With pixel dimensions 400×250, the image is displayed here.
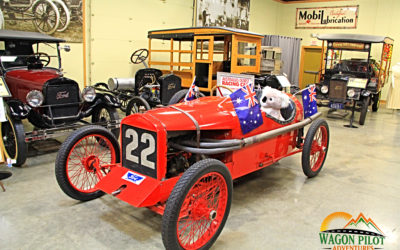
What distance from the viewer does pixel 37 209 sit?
2971 mm

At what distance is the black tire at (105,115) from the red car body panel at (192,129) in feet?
6.29

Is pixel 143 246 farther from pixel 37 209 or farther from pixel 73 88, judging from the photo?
pixel 73 88

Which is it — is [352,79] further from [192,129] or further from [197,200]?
[197,200]

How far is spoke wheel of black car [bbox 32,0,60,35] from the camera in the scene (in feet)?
21.7

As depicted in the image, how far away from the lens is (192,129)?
2.70 m

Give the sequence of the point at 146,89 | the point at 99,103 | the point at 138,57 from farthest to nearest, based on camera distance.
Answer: the point at 138,57 < the point at 146,89 < the point at 99,103

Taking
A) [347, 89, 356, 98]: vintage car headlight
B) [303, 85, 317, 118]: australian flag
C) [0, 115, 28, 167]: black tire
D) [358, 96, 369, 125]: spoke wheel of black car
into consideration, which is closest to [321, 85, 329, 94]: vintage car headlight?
[347, 89, 356, 98]: vintage car headlight

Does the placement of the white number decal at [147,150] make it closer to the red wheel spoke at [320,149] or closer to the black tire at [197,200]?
the black tire at [197,200]

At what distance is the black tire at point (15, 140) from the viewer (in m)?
3.80

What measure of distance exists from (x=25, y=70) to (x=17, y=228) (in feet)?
10.1

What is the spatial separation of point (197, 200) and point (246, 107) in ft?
3.51

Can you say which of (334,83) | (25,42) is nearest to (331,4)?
(334,83)

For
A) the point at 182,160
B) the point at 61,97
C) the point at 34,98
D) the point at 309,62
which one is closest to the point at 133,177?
the point at 182,160

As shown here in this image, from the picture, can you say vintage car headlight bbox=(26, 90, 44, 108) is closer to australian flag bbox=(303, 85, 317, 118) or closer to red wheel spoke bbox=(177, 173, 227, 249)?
red wheel spoke bbox=(177, 173, 227, 249)
